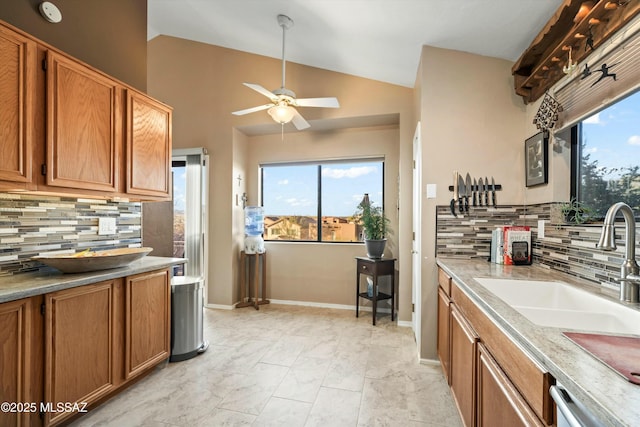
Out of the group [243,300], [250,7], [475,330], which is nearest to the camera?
[475,330]

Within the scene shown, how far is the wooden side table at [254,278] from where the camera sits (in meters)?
3.92

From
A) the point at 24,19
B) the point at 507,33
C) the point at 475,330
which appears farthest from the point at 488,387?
the point at 24,19

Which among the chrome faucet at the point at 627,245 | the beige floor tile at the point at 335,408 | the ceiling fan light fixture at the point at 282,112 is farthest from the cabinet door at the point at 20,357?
the chrome faucet at the point at 627,245

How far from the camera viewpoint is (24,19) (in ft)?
5.84

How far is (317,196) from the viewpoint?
162 inches

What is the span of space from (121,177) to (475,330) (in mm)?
2455

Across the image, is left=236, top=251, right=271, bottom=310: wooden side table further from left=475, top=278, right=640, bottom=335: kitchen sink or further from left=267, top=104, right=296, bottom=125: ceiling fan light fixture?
left=475, top=278, right=640, bottom=335: kitchen sink

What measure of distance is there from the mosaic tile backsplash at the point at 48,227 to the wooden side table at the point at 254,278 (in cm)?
171

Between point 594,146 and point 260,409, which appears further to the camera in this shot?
point 260,409

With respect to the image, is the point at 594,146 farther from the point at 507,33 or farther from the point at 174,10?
the point at 174,10

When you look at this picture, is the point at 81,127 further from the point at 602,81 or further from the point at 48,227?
the point at 602,81

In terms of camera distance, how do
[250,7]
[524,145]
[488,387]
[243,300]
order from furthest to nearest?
[243,300]
[250,7]
[524,145]
[488,387]

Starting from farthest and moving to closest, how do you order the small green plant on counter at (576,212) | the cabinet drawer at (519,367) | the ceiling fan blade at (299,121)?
the ceiling fan blade at (299,121), the small green plant on counter at (576,212), the cabinet drawer at (519,367)

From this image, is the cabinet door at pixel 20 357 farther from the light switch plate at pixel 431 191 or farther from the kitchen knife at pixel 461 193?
the kitchen knife at pixel 461 193
